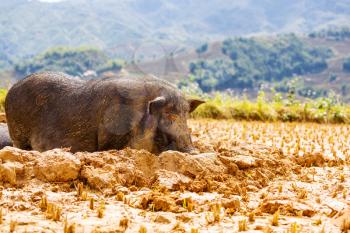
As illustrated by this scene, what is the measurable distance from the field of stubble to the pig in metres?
0.46

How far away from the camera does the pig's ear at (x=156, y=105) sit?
18.8 ft

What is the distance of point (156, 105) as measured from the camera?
18.8 ft

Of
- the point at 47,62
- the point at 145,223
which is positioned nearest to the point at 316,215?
the point at 145,223

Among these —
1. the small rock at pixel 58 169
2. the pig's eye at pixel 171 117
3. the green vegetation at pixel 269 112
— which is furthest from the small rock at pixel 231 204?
the green vegetation at pixel 269 112

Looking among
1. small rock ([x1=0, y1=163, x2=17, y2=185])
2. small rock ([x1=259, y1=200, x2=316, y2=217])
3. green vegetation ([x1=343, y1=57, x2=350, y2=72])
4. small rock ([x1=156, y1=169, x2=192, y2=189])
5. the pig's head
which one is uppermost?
green vegetation ([x1=343, y1=57, x2=350, y2=72])

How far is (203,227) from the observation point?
3.79m

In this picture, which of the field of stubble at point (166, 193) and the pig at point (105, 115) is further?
the pig at point (105, 115)

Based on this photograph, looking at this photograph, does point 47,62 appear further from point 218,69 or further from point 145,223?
point 145,223

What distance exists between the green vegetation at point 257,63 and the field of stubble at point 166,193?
159 metres

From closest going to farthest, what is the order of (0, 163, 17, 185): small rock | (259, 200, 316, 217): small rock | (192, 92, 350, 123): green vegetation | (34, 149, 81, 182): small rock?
(259, 200, 316, 217): small rock → (0, 163, 17, 185): small rock → (34, 149, 81, 182): small rock → (192, 92, 350, 123): green vegetation

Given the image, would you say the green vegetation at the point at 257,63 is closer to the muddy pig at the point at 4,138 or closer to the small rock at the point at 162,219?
the muddy pig at the point at 4,138

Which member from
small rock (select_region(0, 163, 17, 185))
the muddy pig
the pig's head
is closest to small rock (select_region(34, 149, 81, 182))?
small rock (select_region(0, 163, 17, 185))

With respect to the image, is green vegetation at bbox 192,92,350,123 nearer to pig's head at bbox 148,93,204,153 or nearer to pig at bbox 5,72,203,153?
pig at bbox 5,72,203,153

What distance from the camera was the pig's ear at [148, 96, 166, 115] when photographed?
5726mm
